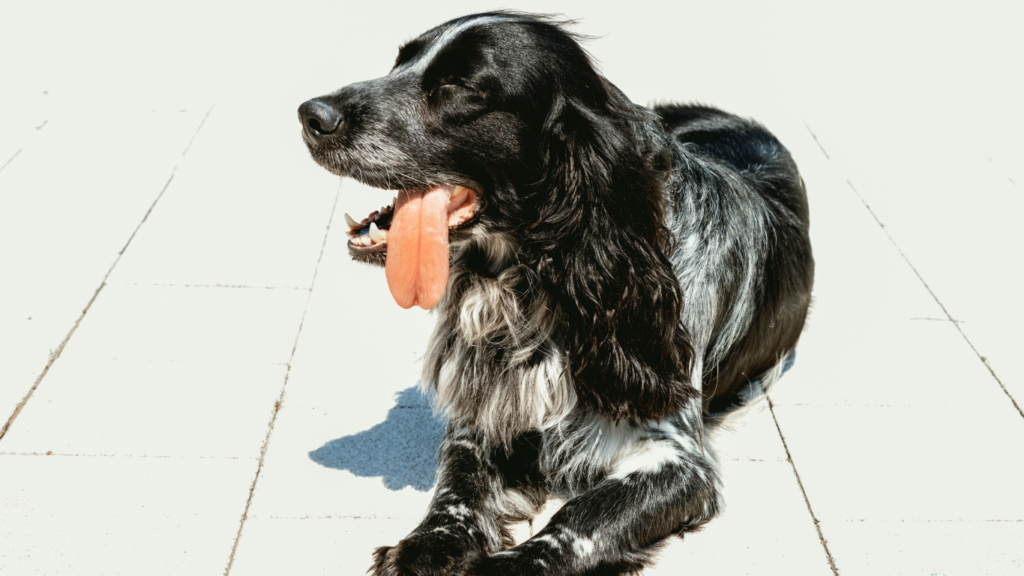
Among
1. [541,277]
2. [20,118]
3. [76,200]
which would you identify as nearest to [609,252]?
[541,277]

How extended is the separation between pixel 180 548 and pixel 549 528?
1.31 meters

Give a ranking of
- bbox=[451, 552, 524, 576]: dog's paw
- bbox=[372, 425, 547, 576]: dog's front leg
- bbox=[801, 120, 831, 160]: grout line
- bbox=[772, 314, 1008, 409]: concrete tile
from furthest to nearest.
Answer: bbox=[801, 120, 831, 160]: grout line, bbox=[772, 314, 1008, 409]: concrete tile, bbox=[372, 425, 547, 576]: dog's front leg, bbox=[451, 552, 524, 576]: dog's paw

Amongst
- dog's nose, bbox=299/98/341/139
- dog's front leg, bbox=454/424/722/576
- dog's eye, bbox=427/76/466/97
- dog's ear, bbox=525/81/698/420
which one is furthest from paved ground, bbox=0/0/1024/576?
dog's eye, bbox=427/76/466/97

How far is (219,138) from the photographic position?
22.9ft

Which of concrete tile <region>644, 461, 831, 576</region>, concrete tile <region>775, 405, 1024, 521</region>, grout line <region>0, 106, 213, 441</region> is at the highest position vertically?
grout line <region>0, 106, 213, 441</region>

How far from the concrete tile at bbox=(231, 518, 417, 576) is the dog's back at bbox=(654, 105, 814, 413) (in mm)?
1386

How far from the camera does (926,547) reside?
3.81m

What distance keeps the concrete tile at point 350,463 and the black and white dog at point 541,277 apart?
26cm

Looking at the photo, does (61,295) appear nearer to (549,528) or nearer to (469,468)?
(469,468)

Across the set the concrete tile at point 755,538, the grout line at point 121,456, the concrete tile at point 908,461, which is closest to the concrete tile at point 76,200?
the grout line at point 121,456

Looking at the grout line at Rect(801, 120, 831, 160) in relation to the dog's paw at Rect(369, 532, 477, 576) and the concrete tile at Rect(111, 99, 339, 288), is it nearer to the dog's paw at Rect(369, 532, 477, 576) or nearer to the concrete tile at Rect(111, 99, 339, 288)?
the concrete tile at Rect(111, 99, 339, 288)

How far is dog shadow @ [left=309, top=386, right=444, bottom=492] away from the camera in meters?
4.17

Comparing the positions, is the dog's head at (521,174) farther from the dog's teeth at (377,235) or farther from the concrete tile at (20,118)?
the concrete tile at (20,118)

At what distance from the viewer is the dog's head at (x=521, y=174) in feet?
11.3
